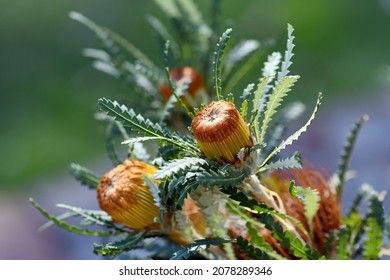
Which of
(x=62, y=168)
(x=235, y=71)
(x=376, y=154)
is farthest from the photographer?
(x=62, y=168)

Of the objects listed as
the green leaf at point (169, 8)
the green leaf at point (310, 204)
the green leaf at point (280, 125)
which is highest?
the green leaf at point (169, 8)

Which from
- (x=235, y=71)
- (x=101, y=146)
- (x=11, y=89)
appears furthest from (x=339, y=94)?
(x=235, y=71)

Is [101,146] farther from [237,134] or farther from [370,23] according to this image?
[237,134]

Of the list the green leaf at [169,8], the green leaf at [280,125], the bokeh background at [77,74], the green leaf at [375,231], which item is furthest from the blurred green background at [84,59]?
the green leaf at [375,231]

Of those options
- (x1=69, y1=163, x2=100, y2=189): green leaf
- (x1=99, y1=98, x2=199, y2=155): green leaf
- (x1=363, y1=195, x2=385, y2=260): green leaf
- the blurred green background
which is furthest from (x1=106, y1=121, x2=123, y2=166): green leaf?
the blurred green background

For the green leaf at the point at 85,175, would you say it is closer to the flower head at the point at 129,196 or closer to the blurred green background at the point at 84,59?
the flower head at the point at 129,196

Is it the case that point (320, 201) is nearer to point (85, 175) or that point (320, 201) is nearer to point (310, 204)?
point (310, 204)
